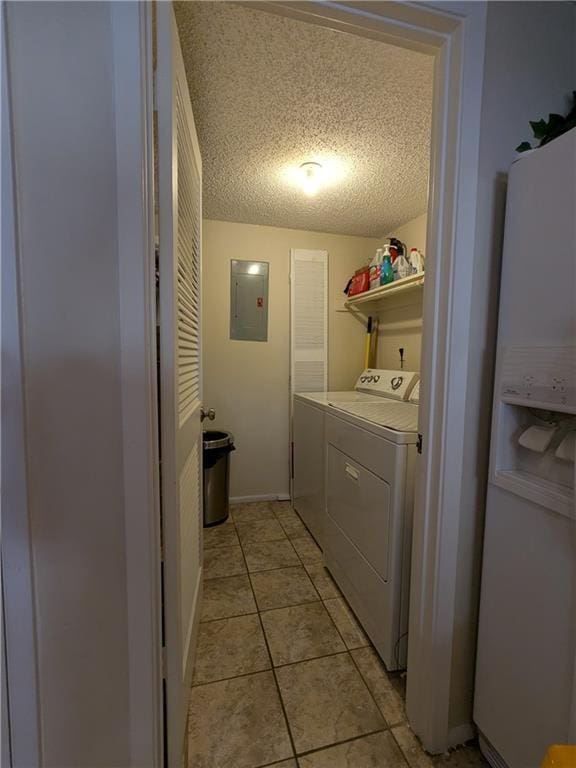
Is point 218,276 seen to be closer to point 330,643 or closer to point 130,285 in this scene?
point 130,285

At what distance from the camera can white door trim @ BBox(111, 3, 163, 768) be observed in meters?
0.65

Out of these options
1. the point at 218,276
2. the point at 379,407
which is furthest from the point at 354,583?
the point at 218,276

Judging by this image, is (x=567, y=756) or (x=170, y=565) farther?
(x=170, y=565)

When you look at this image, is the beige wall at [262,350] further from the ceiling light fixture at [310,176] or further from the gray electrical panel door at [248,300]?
the ceiling light fixture at [310,176]

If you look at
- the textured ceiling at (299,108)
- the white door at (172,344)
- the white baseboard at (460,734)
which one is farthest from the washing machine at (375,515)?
the textured ceiling at (299,108)

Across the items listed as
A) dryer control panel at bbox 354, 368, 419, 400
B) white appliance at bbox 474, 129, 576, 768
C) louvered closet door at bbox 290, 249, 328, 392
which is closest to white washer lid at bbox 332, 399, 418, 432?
dryer control panel at bbox 354, 368, 419, 400

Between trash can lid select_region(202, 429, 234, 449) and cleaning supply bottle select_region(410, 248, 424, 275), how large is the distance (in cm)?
176

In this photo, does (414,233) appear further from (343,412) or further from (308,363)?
(343,412)

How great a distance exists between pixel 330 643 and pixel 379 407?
114cm

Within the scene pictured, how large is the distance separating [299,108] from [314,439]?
1733mm

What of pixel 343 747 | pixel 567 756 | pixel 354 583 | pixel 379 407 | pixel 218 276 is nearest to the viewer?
pixel 567 756

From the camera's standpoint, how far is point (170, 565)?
0.84m

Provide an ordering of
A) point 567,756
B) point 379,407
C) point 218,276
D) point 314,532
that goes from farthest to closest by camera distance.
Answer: point 218,276, point 314,532, point 379,407, point 567,756

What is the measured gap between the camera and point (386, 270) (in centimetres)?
229
